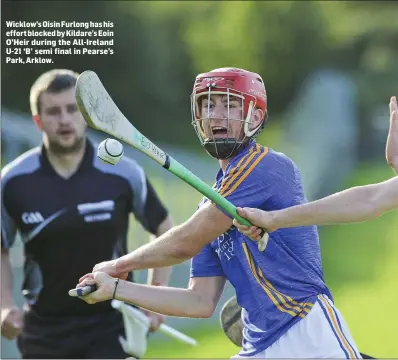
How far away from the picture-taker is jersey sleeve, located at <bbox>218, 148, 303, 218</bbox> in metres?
4.68

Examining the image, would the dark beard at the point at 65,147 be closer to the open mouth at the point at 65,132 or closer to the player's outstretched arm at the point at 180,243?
the open mouth at the point at 65,132

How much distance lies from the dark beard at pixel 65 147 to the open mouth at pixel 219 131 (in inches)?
87.4

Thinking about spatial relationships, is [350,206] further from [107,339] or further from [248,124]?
[107,339]

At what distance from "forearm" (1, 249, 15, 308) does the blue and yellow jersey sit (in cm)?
250

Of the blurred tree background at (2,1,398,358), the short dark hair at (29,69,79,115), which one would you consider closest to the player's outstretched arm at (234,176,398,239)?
the short dark hair at (29,69,79,115)

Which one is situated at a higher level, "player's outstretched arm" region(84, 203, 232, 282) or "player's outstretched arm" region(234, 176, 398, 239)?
"player's outstretched arm" region(234, 176, 398, 239)

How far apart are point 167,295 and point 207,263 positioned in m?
0.24

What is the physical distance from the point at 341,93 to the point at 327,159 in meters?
9.65

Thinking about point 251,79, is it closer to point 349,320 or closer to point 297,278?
point 297,278

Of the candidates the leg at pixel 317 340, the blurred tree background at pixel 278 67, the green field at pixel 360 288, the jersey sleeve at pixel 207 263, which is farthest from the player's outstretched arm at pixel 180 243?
the blurred tree background at pixel 278 67

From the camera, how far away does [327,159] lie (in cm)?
2270

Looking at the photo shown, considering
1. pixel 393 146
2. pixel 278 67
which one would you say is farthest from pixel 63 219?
pixel 278 67

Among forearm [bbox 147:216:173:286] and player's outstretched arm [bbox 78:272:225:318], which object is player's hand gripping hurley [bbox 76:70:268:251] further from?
forearm [bbox 147:216:173:286]

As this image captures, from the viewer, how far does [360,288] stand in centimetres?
1410
